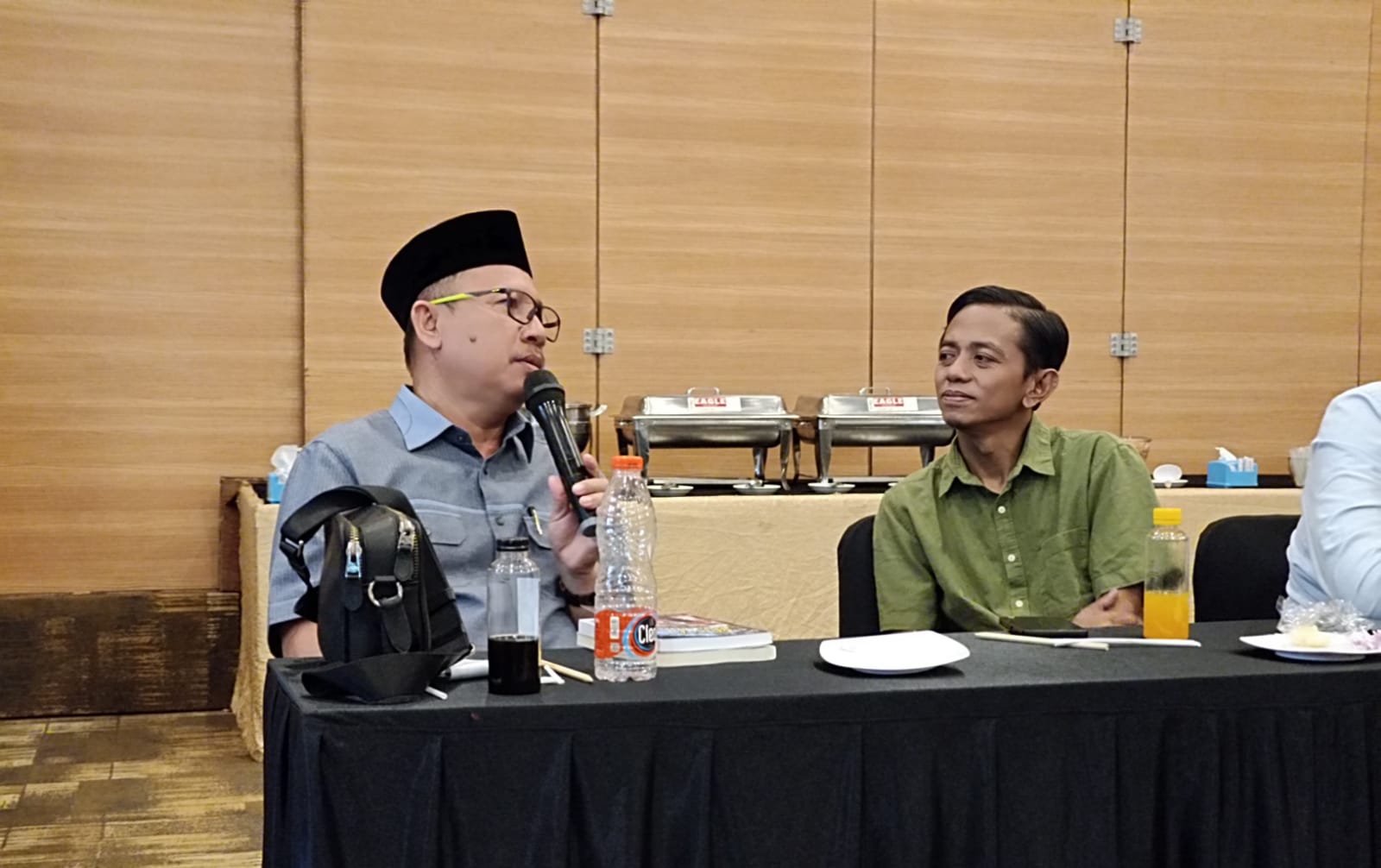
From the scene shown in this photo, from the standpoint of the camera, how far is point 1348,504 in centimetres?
184

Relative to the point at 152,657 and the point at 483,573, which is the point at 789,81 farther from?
the point at 483,573

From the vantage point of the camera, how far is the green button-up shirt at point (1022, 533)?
2203 millimetres

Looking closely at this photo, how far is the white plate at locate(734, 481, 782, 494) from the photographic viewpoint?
3.58 m

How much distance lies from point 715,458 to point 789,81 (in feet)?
4.30

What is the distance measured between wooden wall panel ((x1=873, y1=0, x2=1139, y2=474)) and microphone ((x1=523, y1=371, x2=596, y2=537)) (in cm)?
308

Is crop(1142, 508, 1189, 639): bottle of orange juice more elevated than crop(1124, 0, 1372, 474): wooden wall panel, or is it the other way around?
crop(1124, 0, 1372, 474): wooden wall panel

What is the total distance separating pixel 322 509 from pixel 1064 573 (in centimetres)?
127

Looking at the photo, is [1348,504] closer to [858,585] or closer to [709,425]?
[858,585]

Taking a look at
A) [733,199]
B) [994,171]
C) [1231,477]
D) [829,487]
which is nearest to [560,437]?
[829,487]

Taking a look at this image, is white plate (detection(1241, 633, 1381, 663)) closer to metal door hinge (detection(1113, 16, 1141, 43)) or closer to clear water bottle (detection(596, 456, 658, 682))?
clear water bottle (detection(596, 456, 658, 682))

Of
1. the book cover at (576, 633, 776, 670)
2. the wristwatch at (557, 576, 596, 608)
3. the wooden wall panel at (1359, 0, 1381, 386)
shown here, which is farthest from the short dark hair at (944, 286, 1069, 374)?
the wooden wall panel at (1359, 0, 1381, 386)

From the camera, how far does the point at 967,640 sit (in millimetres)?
1733

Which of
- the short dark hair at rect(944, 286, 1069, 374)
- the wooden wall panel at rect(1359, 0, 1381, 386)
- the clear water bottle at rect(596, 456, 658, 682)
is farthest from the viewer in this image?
the wooden wall panel at rect(1359, 0, 1381, 386)

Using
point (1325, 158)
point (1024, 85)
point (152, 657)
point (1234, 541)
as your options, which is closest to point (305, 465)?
point (1234, 541)
